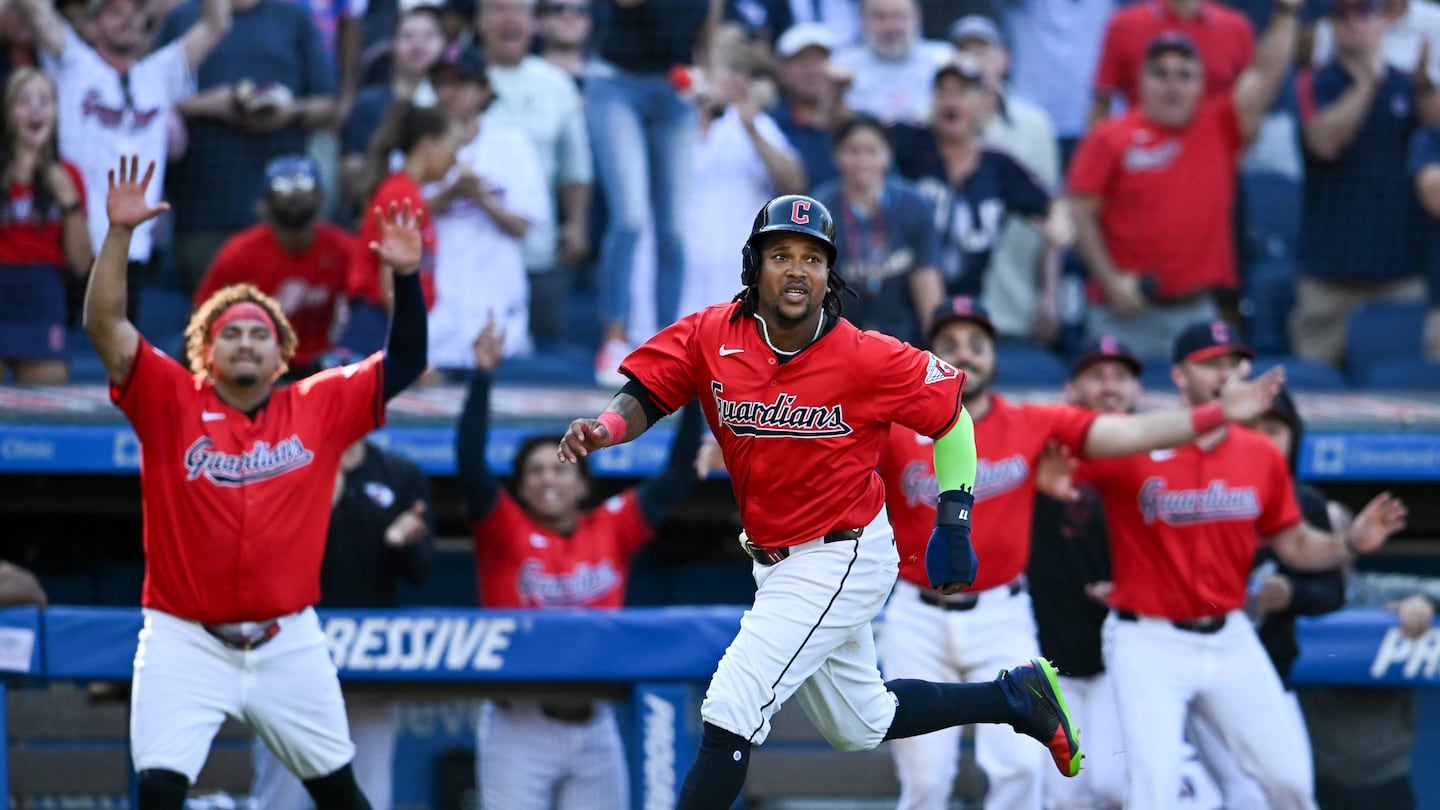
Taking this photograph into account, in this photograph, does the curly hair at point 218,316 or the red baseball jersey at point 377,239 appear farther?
the red baseball jersey at point 377,239

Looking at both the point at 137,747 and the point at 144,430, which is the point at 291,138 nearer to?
the point at 144,430

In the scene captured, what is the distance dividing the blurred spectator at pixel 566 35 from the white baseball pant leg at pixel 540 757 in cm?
340

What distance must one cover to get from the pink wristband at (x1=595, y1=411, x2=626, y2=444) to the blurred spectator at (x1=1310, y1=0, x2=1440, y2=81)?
5.33 metres

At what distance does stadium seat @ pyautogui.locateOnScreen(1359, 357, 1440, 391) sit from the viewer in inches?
309

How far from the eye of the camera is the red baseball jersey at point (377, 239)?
6.98 metres

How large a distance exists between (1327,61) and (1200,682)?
156 inches

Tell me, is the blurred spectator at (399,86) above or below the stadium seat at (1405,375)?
above

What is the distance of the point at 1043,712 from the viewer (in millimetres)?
4441

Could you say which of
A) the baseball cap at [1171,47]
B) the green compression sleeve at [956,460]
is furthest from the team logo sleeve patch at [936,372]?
the baseball cap at [1171,47]

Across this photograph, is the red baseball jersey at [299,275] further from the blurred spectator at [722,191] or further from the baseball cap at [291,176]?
the blurred spectator at [722,191]

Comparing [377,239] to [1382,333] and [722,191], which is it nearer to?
[722,191]

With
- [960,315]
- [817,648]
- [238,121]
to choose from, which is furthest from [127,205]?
[238,121]

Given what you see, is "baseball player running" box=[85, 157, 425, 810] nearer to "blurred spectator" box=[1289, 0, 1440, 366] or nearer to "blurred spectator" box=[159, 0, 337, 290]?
"blurred spectator" box=[159, 0, 337, 290]

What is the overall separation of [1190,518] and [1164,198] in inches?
103
